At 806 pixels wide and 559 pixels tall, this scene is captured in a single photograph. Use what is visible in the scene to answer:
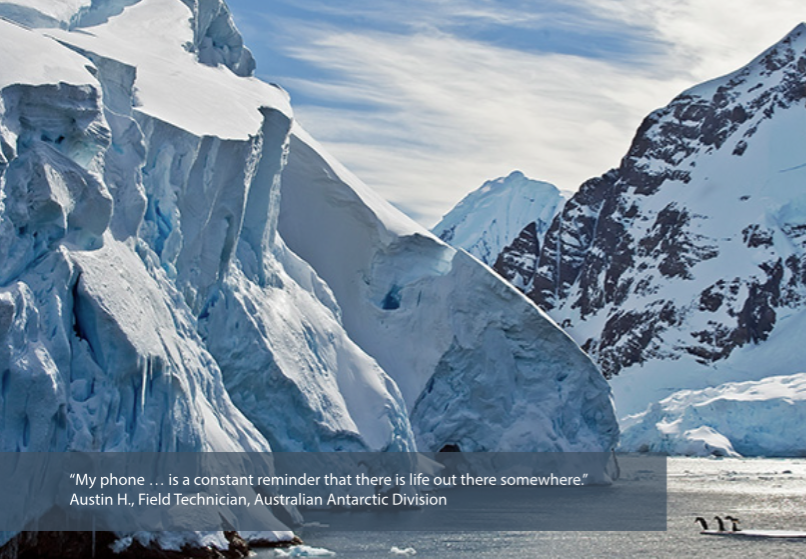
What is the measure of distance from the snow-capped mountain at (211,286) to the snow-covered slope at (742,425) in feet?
138

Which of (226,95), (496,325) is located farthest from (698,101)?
(226,95)

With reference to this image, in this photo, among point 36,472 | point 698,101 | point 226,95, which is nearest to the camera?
point 36,472

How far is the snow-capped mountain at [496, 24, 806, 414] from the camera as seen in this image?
140375 mm

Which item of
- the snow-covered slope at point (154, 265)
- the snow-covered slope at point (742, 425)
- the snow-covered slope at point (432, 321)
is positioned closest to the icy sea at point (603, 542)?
the snow-covered slope at point (154, 265)

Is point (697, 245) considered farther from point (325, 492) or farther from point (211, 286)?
point (211, 286)

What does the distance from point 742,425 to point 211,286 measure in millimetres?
68192

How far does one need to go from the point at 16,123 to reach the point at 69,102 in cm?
139

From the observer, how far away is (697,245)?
155 metres

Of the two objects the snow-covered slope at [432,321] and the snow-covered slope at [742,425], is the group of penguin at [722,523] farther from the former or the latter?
the snow-covered slope at [742,425]

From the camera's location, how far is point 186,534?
23.1 meters

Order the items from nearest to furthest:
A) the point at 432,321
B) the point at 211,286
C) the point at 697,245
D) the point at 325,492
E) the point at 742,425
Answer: the point at 211,286 < the point at 325,492 < the point at 432,321 < the point at 742,425 < the point at 697,245

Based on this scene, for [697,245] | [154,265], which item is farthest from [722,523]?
[697,245]

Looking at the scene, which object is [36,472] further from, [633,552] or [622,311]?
[622,311]

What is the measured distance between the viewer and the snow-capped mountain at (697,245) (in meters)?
140
